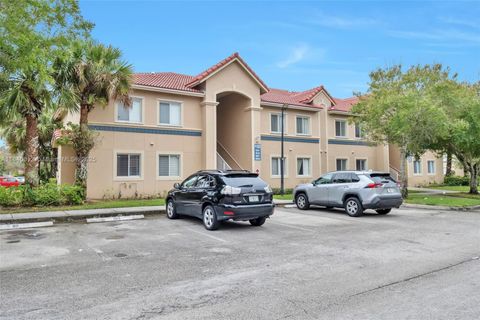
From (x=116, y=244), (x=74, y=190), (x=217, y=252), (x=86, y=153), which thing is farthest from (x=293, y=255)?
(x=86, y=153)

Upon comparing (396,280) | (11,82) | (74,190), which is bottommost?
(396,280)

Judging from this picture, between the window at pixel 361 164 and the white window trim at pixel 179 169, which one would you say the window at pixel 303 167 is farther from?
the white window trim at pixel 179 169

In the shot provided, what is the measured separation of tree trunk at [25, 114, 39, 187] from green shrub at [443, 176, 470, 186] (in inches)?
1371

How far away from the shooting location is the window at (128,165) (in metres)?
19.9

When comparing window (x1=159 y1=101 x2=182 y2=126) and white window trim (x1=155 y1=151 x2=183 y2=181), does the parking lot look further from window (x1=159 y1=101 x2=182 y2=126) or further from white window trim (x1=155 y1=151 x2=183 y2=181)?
window (x1=159 y1=101 x2=182 y2=126)

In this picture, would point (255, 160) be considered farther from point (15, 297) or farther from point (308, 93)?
point (15, 297)

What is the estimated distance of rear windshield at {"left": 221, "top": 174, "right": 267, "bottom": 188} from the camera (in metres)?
10.5

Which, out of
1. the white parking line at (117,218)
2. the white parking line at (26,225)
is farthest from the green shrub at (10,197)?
the white parking line at (117,218)

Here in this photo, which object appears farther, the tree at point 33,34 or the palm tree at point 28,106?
the palm tree at point 28,106

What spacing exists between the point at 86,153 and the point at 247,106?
10.6 m

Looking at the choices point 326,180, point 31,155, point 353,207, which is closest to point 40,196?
point 31,155

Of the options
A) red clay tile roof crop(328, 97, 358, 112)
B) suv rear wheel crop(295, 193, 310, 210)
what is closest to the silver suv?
suv rear wheel crop(295, 193, 310, 210)

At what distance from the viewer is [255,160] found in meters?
23.5

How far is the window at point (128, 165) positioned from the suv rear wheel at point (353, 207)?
11.6m
